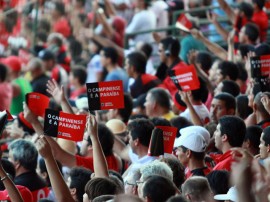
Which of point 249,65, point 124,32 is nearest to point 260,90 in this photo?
point 249,65

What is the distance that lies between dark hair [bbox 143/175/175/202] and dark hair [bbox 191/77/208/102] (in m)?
4.47

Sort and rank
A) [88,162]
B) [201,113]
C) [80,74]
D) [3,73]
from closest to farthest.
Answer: [88,162] < [201,113] < [3,73] < [80,74]

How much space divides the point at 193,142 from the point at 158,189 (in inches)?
83.7

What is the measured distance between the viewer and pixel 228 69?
11.3 meters

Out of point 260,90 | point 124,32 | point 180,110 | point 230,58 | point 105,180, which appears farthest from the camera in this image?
point 124,32

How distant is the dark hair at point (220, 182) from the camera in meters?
7.27

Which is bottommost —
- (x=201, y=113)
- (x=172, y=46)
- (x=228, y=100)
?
(x=201, y=113)

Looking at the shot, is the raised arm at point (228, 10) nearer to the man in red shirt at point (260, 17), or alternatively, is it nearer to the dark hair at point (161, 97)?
the man in red shirt at point (260, 17)

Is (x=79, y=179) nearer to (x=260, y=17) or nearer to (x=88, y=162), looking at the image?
(x=88, y=162)

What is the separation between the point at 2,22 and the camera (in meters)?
20.0

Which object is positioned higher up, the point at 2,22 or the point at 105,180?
the point at 2,22

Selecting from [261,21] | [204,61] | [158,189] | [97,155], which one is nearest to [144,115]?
[97,155]

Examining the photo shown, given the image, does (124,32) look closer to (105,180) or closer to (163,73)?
(163,73)

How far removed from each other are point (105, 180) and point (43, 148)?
2.11 feet
